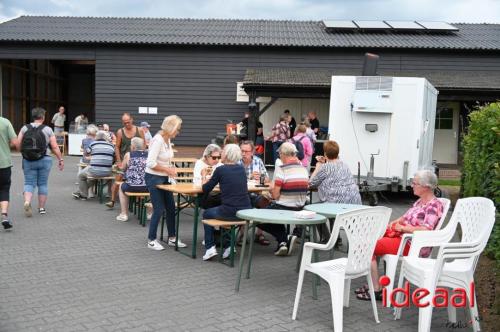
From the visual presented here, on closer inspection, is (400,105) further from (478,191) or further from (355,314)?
(355,314)

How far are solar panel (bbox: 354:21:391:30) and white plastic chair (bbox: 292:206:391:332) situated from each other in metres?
19.4

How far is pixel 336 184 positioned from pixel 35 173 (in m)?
4.77

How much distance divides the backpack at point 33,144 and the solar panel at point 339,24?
1642 cm

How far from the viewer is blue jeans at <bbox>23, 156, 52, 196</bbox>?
29.2ft

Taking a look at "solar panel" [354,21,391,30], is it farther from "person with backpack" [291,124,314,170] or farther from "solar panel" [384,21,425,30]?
"person with backpack" [291,124,314,170]

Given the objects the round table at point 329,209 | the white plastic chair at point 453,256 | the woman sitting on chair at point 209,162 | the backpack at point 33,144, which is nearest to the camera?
the white plastic chair at point 453,256

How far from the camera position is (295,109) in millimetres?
21625

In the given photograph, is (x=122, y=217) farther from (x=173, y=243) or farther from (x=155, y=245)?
(x=155, y=245)

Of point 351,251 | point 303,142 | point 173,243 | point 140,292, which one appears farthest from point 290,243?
point 303,142

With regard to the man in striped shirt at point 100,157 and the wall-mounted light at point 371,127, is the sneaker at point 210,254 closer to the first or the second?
the man in striped shirt at point 100,157

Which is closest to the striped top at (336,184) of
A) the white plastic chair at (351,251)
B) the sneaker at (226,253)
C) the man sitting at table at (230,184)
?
the man sitting at table at (230,184)

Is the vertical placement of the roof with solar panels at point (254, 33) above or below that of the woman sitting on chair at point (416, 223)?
above

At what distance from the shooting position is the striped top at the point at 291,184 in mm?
6820

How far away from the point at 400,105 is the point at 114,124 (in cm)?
1392
